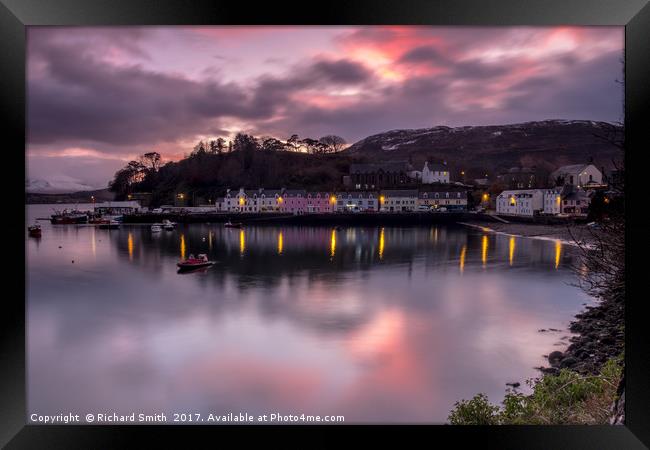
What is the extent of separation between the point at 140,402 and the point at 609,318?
21.6 feet

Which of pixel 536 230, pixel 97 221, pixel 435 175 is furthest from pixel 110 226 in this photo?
pixel 435 175

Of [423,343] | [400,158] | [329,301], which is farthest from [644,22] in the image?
[400,158]

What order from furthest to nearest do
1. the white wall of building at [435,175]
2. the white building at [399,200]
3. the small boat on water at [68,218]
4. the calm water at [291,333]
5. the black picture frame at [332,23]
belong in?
the white wall of building at [435,175] < the white building at [399,200] < the small boat on water at [68,218] < the calm water at [291,333] < the black picture frame at [332,23]

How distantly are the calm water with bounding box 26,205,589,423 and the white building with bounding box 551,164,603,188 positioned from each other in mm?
9333

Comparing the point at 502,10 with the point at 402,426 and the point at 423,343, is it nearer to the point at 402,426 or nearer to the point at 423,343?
the point at 402,426

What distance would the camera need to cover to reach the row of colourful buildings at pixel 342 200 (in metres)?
32.3

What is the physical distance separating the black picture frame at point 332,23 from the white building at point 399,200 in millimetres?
31303

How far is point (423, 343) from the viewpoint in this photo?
6.51 meters

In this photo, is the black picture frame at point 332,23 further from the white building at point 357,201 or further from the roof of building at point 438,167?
the roof of building at point 438,167

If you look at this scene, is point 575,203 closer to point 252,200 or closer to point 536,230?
point 536,230

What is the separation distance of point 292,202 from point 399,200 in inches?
336

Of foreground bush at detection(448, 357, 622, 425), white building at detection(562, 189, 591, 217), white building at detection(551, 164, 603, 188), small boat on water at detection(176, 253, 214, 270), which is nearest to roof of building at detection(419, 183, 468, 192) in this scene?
white building at detection(551, 164, 603, 188)

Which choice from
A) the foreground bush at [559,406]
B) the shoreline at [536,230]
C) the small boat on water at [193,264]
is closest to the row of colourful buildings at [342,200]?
the shoreline at [536,230]

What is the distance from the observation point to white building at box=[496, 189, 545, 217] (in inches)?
983
